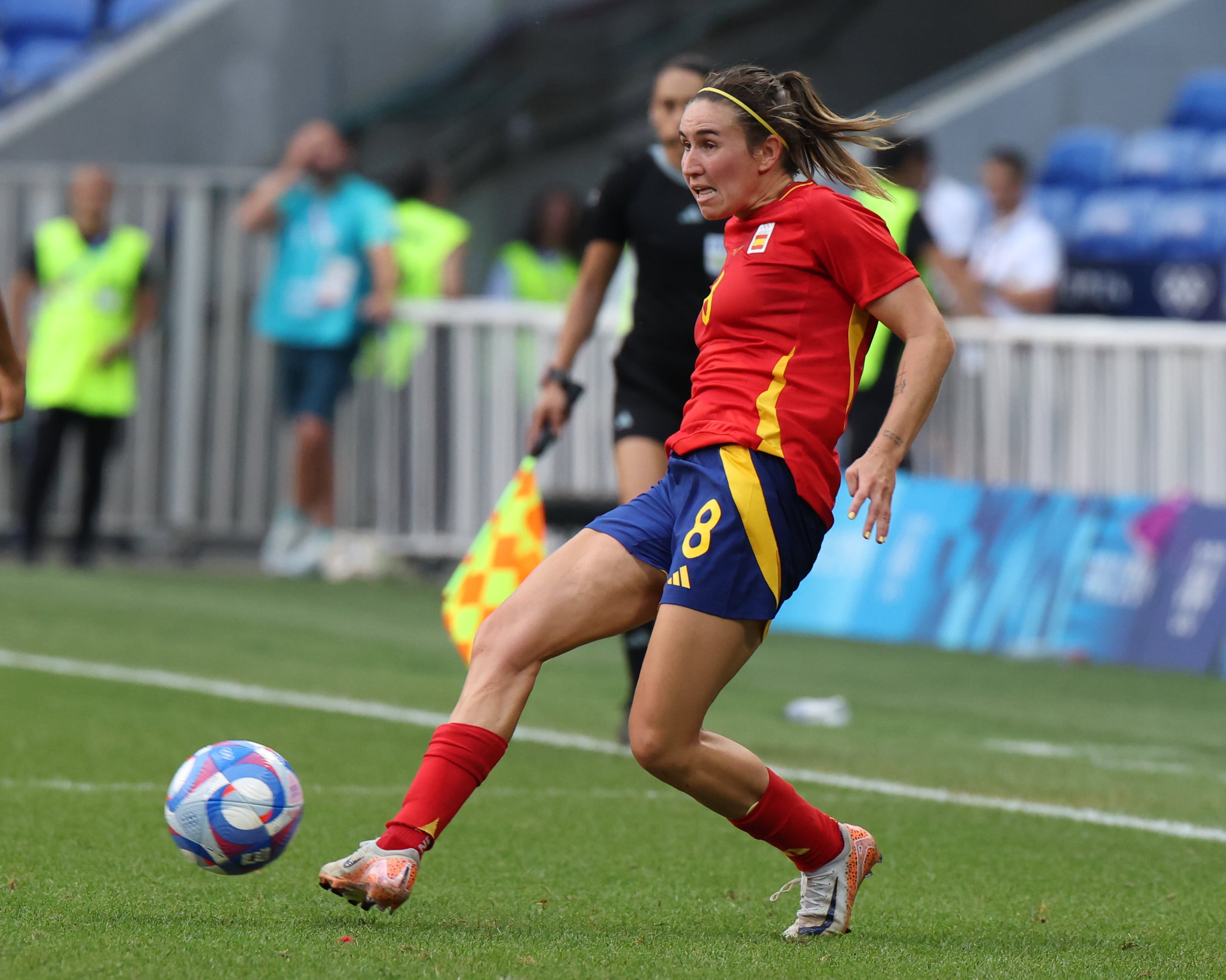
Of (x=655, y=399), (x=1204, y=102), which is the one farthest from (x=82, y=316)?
(x=1204, y=102)

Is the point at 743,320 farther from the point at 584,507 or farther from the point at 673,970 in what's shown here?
the point at 584,507

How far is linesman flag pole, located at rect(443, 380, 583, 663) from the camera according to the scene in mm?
6387

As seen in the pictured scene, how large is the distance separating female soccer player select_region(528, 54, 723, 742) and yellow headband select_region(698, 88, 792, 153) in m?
2.00

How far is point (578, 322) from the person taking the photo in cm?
673

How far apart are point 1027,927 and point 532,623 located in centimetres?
139

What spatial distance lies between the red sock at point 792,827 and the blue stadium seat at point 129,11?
44.9ft

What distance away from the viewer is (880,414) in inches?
380

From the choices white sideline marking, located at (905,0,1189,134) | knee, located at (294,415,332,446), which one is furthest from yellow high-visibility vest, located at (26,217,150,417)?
white sideline marking, located at (905,0,1189,134)

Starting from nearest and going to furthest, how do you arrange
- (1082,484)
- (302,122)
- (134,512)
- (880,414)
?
(880,414) → (1082,484) → (134,512) → (302,122)

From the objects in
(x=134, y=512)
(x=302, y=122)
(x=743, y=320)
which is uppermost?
(x=302, y=122)

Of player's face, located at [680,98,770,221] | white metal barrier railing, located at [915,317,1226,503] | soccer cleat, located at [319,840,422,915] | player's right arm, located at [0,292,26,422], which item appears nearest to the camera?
soccer cleat, located at [319,840,422,915]

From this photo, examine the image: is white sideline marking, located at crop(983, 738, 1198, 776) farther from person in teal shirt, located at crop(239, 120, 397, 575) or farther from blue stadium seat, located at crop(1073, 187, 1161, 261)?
blue stadium seat, located at crop(1073, 187, 1161, 261)

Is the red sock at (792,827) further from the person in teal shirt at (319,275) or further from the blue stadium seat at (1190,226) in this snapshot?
the blue stadium seat at (1190,226)

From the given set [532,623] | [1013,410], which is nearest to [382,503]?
[1013,410]
